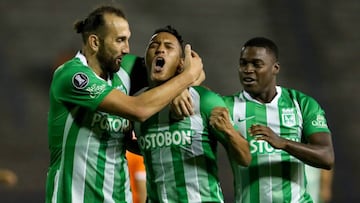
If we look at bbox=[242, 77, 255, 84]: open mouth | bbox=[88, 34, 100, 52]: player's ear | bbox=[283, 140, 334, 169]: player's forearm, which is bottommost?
bbox=[283, 140, 334, 169]: player's forearm

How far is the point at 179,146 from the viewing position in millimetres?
4828

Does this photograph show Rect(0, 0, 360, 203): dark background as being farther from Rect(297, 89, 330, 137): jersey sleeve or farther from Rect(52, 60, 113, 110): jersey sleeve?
Rect(52, 60, 113, 110): jersey sleeve

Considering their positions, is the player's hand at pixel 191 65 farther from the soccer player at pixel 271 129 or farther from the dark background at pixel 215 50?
the dark background at pixel 215 50

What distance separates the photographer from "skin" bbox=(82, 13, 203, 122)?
471 centimetres

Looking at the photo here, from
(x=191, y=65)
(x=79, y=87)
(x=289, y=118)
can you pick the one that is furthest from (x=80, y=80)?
(x=289, y=118)

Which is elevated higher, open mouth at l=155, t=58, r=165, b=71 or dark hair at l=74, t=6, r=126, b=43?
dark hair at l=74, t=6, r=126, b=43

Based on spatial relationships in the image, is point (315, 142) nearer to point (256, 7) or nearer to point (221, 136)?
point (221, 136)

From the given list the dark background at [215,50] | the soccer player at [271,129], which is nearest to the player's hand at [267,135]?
the soccer player at [271,129]

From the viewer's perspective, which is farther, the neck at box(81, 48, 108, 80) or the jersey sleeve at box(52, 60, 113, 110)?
the neck at box(81, 48, 108, 80)

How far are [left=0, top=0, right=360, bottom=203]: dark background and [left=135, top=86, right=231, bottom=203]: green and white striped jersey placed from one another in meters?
4.69

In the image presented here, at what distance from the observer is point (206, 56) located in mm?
10180

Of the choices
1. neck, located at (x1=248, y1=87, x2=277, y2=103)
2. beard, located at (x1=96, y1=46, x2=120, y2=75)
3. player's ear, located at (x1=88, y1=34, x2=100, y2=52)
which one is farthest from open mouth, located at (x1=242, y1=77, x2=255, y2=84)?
player's ear, located at (x1=88, y1=34, x2=100, y2=52)

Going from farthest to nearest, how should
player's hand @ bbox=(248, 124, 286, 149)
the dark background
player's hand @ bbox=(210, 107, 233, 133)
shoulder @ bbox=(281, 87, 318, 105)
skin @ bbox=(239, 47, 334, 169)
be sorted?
the dark background < shoulder @ bbox=(281, 87, 318, 105) < skin @ bbox=(239, 47, 334, 169) < player's hand @ bbox=(248, 124, 286, 149) < player's hand @ bbox=(210, 107, 233, 133)

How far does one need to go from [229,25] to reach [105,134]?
5535 millimetres
